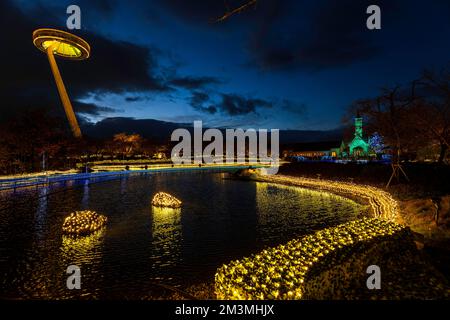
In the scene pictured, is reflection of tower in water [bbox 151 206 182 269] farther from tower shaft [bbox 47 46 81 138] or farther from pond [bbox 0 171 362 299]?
tower shaft [bbox 47 46 81 138]

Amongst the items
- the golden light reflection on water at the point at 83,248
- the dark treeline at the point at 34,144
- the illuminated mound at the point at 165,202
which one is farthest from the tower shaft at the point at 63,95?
the golden light reflection on water at the point at 83,248

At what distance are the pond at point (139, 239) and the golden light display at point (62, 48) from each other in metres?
39.8

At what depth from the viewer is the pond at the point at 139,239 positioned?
7.18 m

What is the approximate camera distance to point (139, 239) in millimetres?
10633

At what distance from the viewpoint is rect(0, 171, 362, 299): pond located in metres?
7.18

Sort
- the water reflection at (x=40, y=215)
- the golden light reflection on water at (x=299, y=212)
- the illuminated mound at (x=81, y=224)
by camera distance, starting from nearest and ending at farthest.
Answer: the illuminated mound at (x=81, y=224) → the water reflection at (x=40, y=215) → the golden light reflection on water at (x=299, y=212)

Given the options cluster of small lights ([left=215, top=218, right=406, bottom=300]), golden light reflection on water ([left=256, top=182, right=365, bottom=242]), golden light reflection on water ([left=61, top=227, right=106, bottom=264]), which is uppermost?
cluster of small lights ([left=215, top=218, right=406, bottom=300])

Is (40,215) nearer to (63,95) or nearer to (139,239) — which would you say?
(139,239)

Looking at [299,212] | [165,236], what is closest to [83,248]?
[165,236]

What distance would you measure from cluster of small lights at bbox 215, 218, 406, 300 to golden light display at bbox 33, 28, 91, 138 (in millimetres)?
53156

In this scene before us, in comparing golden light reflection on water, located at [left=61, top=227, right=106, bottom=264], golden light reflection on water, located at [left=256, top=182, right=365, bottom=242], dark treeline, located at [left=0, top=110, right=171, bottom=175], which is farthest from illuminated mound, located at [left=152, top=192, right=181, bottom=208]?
dark treeline, located at [left=0, top=110, right=171, bottom=175]

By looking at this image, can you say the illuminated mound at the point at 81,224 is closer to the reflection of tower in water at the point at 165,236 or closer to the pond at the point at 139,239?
the pond at the point at 139,239

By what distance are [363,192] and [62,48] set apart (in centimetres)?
5917
